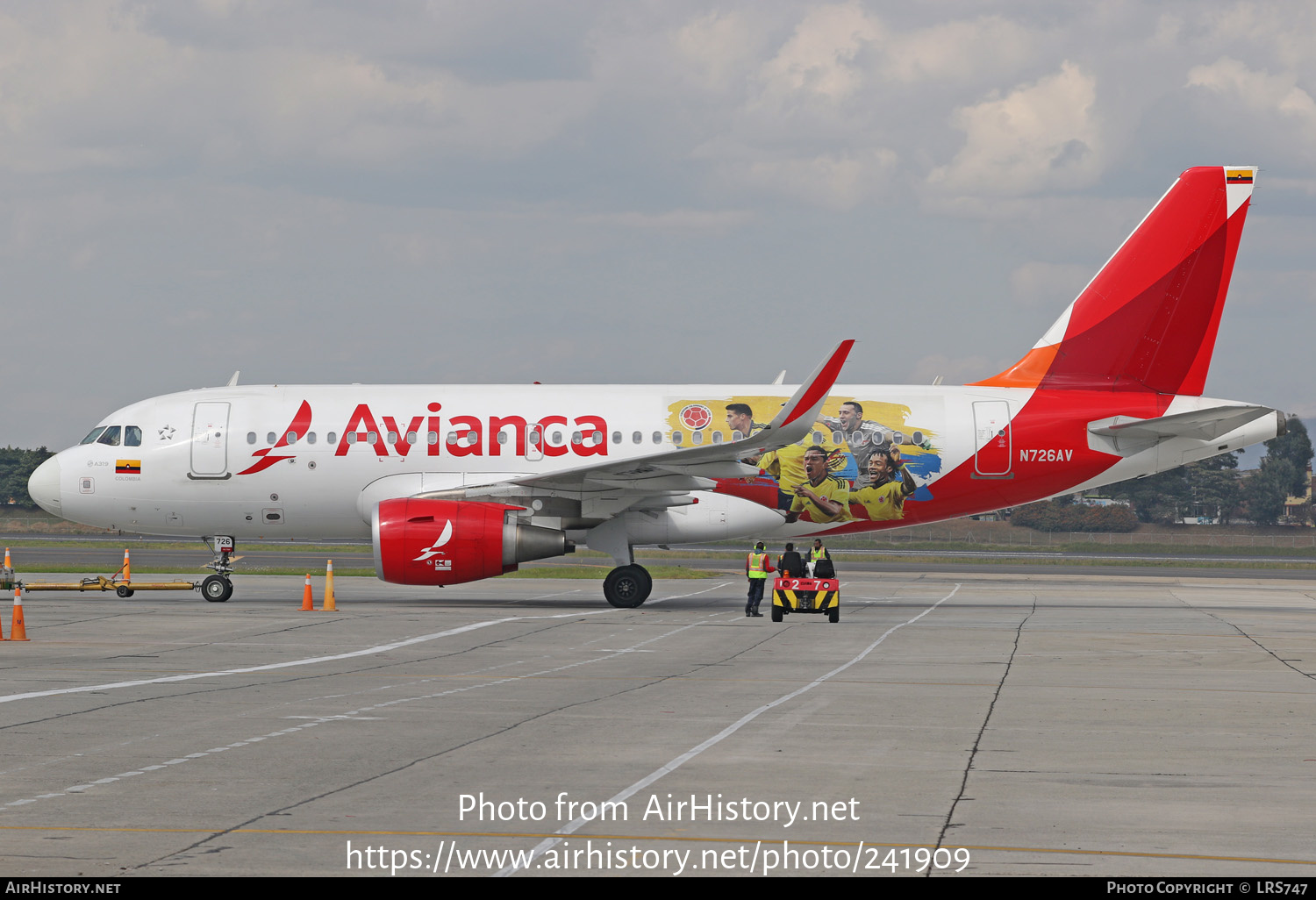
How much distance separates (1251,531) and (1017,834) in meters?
91.7

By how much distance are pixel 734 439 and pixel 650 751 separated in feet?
57.3

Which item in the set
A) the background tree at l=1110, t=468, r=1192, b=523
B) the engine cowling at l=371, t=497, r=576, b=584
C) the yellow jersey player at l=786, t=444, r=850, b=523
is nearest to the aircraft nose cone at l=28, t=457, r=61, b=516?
the engine cowling at l=371, t=497, r=576, b=584

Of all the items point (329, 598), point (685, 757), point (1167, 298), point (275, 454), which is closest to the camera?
point (685, 757)

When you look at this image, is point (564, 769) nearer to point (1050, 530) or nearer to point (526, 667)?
point (526, 667)

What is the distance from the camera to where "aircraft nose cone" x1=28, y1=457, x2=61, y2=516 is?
95.7 feet

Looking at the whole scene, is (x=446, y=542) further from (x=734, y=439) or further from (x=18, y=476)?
(x=18, y=476)

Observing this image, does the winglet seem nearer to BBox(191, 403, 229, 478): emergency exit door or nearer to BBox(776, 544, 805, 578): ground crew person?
BBox(776, 544, 805, 578): ground crew person

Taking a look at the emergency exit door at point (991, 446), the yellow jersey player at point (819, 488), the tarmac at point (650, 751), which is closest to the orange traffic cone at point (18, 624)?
the tarmac at point (650, 751)

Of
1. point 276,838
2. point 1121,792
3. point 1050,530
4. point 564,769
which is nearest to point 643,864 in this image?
point 276,838

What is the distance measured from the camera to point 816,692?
15234 mm

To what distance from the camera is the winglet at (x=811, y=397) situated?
24.2m

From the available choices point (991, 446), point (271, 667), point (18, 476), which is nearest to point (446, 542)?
point (271, 667)

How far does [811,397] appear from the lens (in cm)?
2452

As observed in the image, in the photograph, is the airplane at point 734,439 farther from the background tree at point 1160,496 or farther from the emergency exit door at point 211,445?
the background tree at point 1160,496
